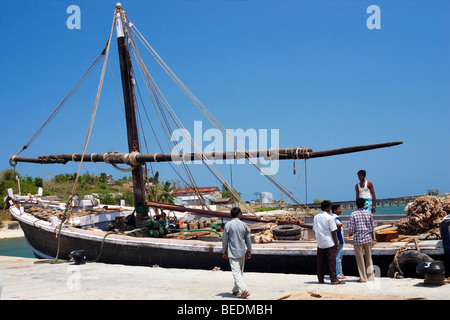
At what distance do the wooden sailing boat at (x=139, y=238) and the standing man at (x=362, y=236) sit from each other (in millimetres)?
621

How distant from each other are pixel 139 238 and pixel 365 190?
6.17 metres

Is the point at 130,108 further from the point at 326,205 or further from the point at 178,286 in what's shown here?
the point at 326,205

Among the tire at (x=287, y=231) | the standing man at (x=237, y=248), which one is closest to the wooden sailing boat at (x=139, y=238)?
the tire at (x=287, y=231)

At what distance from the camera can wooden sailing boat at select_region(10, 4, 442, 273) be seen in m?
9.63

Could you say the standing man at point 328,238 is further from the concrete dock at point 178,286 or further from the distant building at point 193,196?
the distant building at point 193,196

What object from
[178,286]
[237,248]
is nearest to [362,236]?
[237,248]

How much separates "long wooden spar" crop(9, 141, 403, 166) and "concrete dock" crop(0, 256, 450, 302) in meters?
3.91

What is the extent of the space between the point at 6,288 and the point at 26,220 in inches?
341

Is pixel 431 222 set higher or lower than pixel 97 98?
lower

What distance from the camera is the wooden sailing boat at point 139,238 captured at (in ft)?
31.6

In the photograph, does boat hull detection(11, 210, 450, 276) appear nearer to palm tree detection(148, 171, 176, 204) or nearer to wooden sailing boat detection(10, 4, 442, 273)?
wooden sailing boat detection(10, 4, 442, 273)

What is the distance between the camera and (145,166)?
582 inches

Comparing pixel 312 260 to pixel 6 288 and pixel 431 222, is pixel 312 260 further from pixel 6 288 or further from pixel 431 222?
pixel 6 288
